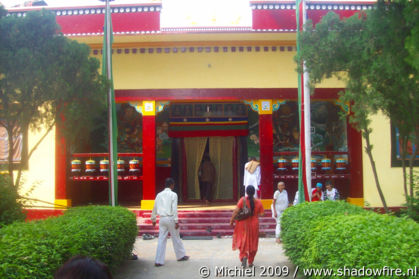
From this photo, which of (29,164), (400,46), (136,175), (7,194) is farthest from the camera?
(136,175)

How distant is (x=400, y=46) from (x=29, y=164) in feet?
34.9

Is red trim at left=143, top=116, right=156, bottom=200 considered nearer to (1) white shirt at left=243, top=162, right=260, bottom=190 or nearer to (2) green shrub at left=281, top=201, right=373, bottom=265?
(1) white shirt at left=243, top=162, right=260, bottom=190

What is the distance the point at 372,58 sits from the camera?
6.23 m

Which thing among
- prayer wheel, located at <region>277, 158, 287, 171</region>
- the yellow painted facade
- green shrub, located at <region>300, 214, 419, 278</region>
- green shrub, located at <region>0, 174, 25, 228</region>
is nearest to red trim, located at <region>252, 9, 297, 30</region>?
the yellow painted facade

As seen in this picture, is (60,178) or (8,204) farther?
(60,178)

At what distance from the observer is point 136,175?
46.4ft

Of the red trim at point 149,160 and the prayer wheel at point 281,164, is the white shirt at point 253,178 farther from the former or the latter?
the red trim at point 149,160

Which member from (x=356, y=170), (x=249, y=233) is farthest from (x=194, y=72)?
(x=249, y=233)

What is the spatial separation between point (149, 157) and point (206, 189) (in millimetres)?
2790

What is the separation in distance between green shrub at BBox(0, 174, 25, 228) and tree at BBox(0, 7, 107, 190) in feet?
0.92

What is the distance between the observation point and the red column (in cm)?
1253

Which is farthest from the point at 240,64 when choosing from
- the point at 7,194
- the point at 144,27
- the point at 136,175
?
the point at 7,194

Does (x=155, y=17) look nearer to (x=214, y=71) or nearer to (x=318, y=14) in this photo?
(x=214, y=71)

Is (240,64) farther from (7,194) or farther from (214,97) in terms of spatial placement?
(7,194)
